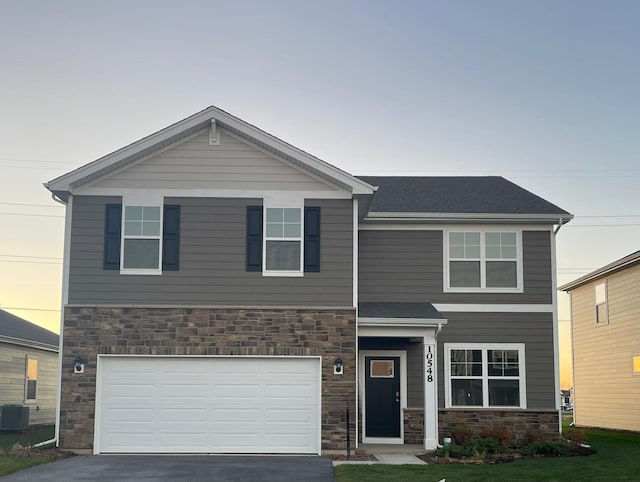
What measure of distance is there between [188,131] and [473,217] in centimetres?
730

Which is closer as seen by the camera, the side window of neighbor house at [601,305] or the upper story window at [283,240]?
the upper story window at [283,240]

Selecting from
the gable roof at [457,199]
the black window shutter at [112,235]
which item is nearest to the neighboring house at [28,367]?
the black window shutter at [112,235]

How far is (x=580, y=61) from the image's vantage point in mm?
22531

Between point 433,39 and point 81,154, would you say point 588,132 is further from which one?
point 81,154

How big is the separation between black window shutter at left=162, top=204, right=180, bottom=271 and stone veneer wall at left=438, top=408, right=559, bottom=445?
24.3ft

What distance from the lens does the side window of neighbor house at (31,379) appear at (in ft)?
95.6

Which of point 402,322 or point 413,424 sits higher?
point 402,322

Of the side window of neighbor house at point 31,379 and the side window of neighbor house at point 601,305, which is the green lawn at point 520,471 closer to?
the side window of neighbor house at point 601,305

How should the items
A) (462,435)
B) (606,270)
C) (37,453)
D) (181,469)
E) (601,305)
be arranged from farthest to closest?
(601,305) → (606,270) → (462,435) → (37,453) → (181,469)

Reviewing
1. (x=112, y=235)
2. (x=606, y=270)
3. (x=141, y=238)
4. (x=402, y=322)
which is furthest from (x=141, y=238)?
(x=606, y=270)

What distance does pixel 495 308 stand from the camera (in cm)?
2084

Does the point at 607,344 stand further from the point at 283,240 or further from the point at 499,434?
the point at 283,240

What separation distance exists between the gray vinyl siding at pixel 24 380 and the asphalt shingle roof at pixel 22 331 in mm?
394

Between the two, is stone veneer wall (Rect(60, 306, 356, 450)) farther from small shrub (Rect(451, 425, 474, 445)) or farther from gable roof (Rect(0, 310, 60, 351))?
gable roof (Rect(0, 310, 60, 351))
